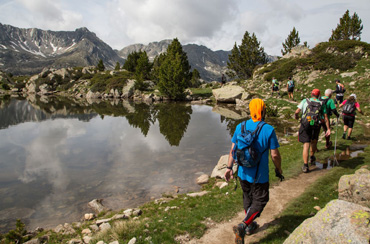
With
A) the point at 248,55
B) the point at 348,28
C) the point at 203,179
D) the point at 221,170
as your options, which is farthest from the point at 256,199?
the point at 348,28

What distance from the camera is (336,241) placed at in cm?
359

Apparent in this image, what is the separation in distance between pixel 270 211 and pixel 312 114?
16.3ft

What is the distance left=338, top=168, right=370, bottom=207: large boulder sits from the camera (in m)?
6.06

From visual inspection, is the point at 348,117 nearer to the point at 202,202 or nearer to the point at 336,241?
the point at 202,202

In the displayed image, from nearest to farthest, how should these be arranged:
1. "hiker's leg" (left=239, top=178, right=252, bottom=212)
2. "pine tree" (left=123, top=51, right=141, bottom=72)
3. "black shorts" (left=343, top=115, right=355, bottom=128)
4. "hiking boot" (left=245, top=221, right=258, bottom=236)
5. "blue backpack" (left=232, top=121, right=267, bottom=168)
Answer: "blue backpack" (left=232, top=121, right=267, bottom=168), "hiker's leg" (left=239, top=178, right=252, bottom=212), "hiking boot" (left=245, top=221, right=258, bottom=236), "black shorts" (left=343, top=115, right=355, bottom=128), "pine tree" (left=123, top=51, right=141, bottom=72)

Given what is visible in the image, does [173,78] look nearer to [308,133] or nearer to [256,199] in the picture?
[308,133]

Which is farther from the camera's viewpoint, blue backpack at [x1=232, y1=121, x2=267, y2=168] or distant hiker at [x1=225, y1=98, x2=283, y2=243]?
distant hiker at [x1=225, y1=98, x2=283, y2=243]

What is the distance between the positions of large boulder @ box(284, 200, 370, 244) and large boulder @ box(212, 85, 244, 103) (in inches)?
1772

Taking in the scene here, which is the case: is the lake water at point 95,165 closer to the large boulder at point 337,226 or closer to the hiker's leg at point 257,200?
the hiker's leg at point 257,200

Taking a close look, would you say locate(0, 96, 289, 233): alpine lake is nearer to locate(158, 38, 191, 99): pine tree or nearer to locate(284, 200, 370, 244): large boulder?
locate(284, 200, 370, 244): large boulder

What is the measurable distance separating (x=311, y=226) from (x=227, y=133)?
21.2 m

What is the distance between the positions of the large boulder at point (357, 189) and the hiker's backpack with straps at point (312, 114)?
12.2ft

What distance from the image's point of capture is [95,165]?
667 inches

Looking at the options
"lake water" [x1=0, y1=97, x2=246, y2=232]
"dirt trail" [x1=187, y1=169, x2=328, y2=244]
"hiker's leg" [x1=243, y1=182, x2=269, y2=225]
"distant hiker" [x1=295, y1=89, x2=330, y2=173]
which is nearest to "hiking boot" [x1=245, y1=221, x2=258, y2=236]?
"dirt trail" [x1=187, y1=169, x2=328, y2=244]
